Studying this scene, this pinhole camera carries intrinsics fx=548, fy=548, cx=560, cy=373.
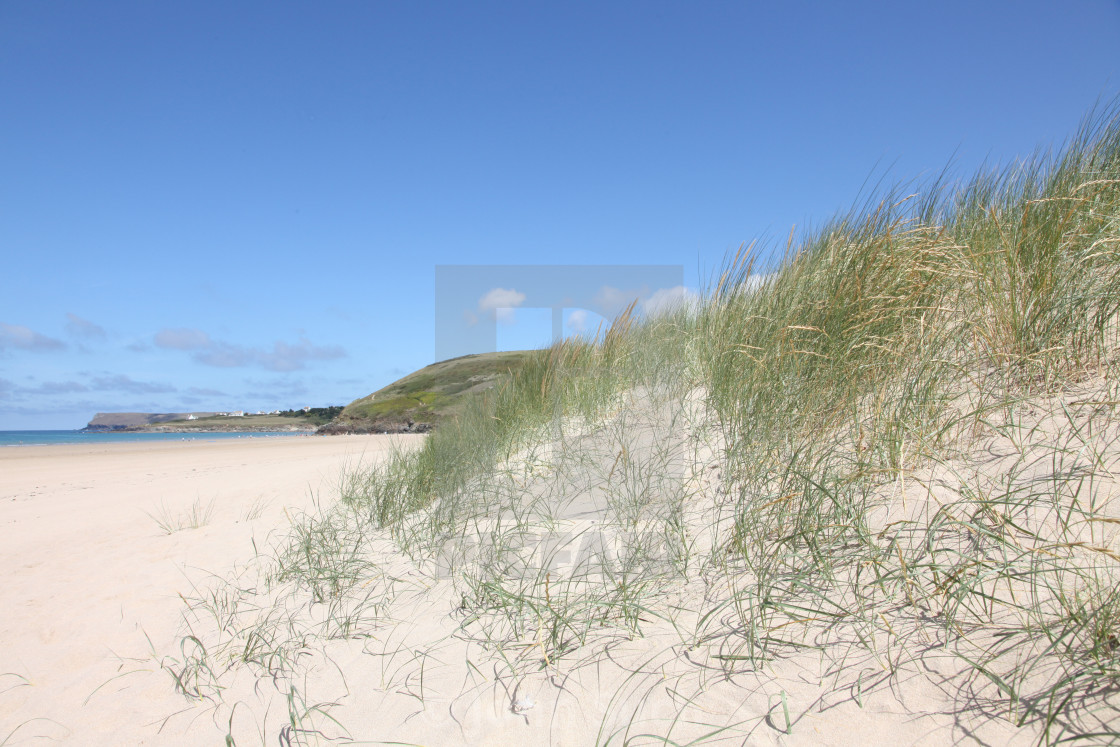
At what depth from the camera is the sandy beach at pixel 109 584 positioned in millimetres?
2078

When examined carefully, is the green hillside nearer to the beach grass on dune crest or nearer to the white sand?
the white sand

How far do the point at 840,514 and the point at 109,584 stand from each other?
4.10m

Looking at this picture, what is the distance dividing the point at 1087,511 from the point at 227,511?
596 cm

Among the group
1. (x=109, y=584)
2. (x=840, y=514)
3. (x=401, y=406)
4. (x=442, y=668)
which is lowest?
(x=109, y=584)

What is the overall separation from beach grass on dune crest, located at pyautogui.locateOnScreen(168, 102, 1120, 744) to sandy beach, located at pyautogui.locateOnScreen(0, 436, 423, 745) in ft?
0.76

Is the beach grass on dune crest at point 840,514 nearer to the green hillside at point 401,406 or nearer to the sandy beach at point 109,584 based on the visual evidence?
the sandy beach at point 109,584

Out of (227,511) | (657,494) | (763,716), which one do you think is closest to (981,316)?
(657,494)

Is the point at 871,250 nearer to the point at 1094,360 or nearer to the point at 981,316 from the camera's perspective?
the point at 981,316

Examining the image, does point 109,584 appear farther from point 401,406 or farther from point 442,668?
point 401,406

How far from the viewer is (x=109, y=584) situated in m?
3.37

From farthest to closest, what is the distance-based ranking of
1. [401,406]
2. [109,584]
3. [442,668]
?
[401,406]
[109,584]
[442,668]

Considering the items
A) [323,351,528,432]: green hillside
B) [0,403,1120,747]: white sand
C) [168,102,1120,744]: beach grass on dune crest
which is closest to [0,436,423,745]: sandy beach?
[0,403,1120,747]: white sand

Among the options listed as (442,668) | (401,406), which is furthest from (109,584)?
(401,406)

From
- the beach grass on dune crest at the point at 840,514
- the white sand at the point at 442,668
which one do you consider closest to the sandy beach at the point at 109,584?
the white sand at the point at 442,668
